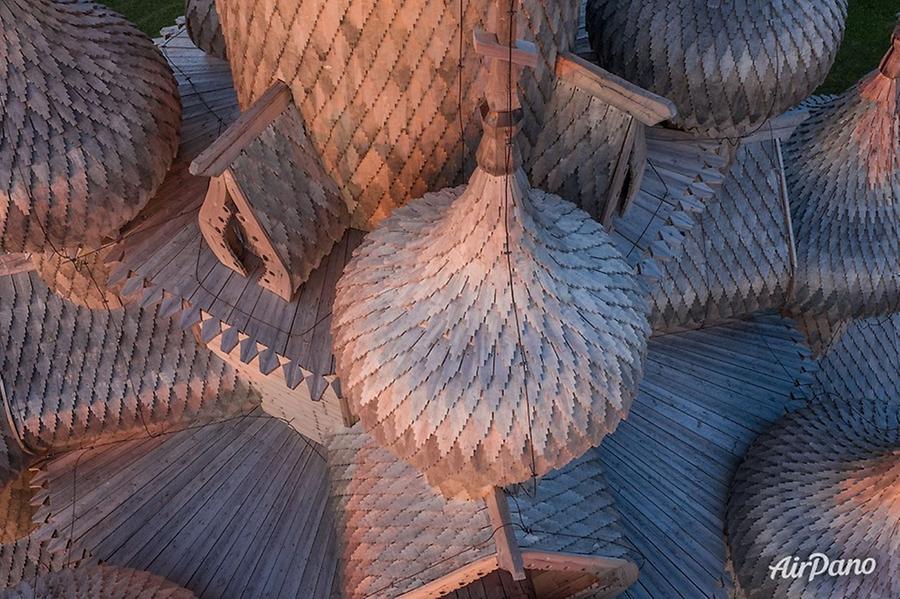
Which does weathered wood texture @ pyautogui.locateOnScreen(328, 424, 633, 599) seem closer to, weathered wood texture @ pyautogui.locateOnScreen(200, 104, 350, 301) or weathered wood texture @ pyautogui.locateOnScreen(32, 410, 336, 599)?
weathered wood texture @ pyautogui.locateOnScreen(32, 410, 336, 599)

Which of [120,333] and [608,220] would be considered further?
[120,333]

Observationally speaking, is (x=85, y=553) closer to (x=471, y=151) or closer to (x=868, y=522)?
(x=471, y=151)

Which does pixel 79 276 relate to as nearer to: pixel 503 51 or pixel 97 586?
pixel 97 586

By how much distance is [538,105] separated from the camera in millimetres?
3414

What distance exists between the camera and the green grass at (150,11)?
9.84m

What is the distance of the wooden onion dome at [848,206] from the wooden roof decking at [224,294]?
10.6 feet

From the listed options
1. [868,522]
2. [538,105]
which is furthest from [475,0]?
[868,522]

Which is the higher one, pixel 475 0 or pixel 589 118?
pixel 475 0

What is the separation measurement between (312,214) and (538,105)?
3.96 ft

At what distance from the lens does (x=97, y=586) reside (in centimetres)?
362

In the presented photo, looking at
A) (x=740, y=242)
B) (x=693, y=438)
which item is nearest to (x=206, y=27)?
(x=740, y=242)

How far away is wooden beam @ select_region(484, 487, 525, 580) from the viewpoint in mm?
3268

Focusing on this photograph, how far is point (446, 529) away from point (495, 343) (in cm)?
140

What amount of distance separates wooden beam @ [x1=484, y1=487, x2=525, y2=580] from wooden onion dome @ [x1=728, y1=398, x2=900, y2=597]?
1.77 meters
